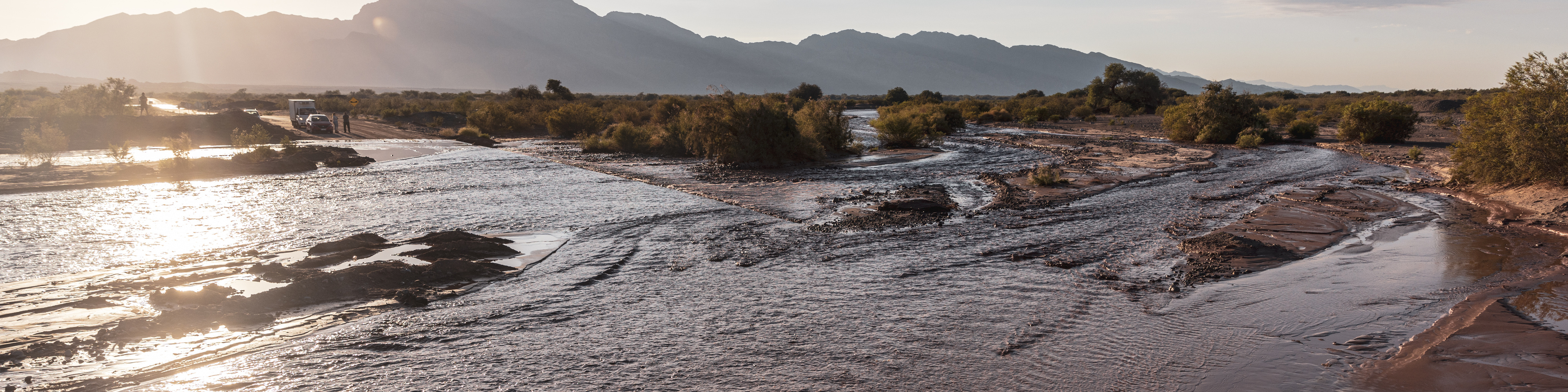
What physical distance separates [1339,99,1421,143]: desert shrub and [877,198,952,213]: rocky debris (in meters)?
24.8

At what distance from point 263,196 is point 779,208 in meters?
12.1

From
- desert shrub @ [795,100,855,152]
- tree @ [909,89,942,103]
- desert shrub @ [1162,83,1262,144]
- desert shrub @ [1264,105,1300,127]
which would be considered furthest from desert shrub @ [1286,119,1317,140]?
tree @ [909,89,942,103]

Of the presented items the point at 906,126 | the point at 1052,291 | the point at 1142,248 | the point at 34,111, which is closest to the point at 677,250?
the point at 1052,291

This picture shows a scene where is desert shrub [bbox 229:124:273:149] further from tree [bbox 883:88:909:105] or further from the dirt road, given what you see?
tree [bbox 883:88:909:105]

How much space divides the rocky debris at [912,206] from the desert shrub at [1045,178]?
462 centimetres

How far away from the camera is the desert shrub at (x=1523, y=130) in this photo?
1276 cm

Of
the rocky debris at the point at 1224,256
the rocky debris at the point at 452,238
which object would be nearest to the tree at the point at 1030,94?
the rocky debris at the point at 1224,256

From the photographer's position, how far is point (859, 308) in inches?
305

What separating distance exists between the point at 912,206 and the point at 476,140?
31.9m

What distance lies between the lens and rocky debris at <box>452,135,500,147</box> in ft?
125

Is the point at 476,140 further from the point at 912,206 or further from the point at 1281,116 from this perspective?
the point at 1281,116

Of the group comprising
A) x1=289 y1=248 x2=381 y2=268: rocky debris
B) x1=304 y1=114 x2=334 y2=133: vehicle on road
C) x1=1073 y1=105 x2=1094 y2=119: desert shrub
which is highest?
x1=1073 y1=105 x2=1094 y2=119: desert shrub

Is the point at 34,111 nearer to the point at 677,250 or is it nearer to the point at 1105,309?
the point at 677,250

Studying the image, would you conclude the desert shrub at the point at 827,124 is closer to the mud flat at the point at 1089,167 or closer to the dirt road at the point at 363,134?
the mud flat at the point at 1089,167
